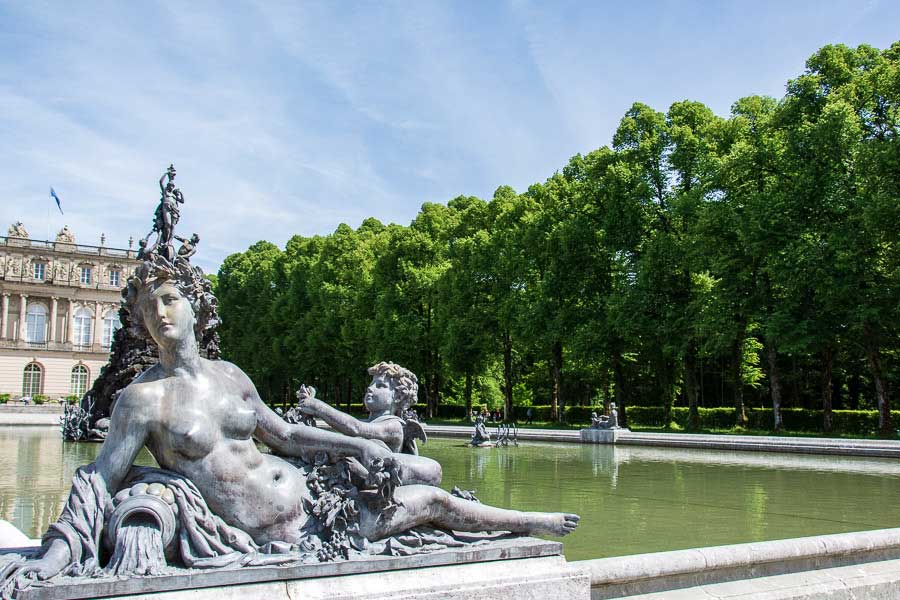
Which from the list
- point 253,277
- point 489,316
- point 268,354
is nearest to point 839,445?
point 489,316

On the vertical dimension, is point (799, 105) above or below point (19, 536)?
above

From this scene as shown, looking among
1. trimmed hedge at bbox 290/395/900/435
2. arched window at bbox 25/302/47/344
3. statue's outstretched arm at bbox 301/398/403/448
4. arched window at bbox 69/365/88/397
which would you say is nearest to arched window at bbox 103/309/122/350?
arched window at bbox 69/365/88/397

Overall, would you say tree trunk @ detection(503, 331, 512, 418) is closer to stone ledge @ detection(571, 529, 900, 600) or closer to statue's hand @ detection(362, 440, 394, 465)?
stone ledge @ detection(571, 529, 900, 600)

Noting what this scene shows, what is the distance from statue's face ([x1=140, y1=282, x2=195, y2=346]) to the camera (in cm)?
396

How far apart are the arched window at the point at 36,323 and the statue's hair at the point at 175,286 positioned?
8888 cm

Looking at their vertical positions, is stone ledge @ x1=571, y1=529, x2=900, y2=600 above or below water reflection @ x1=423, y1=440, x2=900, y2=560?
above

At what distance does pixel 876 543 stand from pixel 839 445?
16.4 metres

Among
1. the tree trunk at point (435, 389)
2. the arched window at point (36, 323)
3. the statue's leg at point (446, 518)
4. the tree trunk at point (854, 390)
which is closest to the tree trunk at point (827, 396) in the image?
the tree trunk at point (854, 390)

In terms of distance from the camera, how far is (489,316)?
4222 cm

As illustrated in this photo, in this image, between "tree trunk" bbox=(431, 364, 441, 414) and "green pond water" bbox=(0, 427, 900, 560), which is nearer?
"green pond water" bbox=(0, 427, 900, 560)

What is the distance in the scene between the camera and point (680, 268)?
33.6 metres

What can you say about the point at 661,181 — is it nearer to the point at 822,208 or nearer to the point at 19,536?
the point at 822,208

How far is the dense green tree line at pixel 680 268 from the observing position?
27.2 m

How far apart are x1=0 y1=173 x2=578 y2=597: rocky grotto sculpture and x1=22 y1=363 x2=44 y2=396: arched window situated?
87951 millimetres
